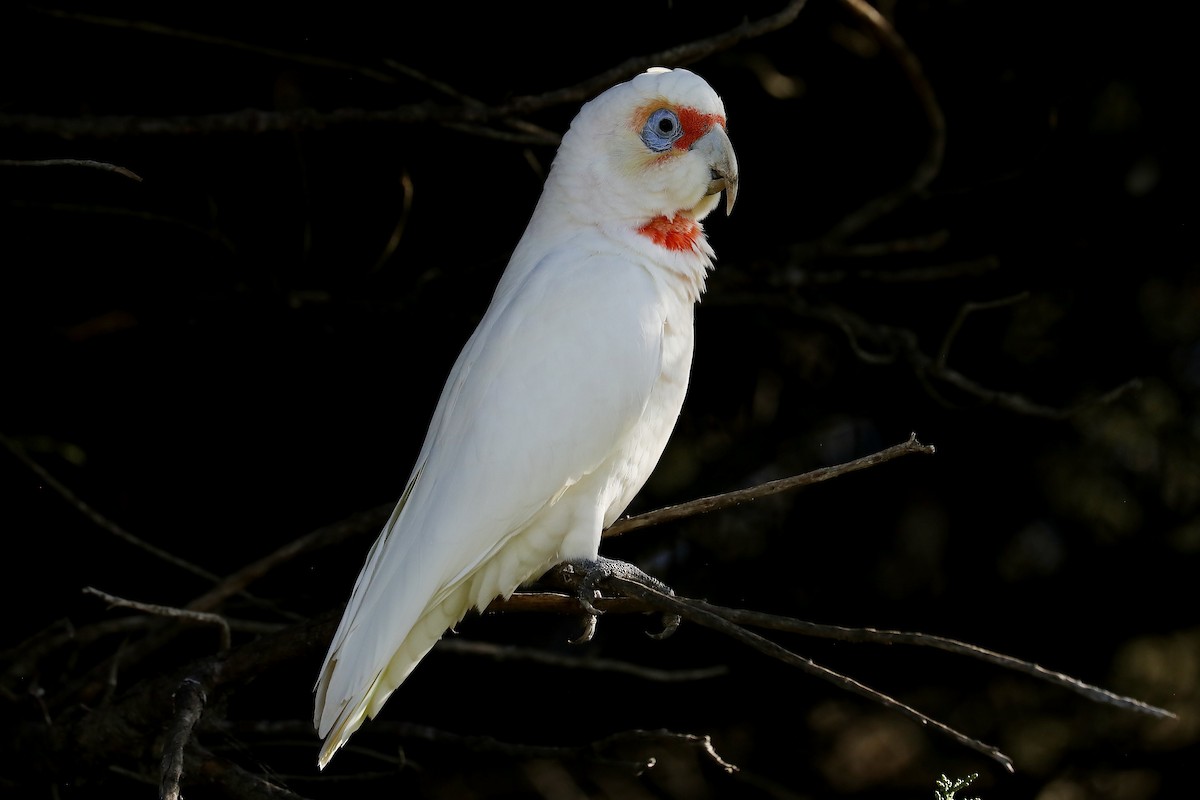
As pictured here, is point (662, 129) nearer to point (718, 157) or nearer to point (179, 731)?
point (718, 157)

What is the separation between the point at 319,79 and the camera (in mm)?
2646

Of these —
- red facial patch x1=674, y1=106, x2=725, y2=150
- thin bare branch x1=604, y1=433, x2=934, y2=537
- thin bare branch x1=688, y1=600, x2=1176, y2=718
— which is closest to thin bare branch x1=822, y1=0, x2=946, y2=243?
red facial patch x1=674, y1=106, x2=725, y2=150

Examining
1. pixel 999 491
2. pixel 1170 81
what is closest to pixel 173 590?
pixel 999 491

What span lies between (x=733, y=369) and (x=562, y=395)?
1.20m

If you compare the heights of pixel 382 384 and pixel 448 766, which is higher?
pixel 382 384

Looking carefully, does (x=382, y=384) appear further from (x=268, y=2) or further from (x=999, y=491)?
(x=999, y=491)

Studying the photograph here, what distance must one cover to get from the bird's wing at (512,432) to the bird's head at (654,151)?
0.45 ft

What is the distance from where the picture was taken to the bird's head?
196 centimetres

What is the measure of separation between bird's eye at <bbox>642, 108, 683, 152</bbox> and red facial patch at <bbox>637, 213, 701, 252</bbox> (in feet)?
0.40

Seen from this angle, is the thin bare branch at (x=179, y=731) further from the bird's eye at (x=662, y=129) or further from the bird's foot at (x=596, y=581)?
the bird's eye at (x=662, y=129)

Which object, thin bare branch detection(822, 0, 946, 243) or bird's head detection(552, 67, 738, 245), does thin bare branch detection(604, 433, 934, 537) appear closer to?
bird's head detection(552, 67, 738, 245)

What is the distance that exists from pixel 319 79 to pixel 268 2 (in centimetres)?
19

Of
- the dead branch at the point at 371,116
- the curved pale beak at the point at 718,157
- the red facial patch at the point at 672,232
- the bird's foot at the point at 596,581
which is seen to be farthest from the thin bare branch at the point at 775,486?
the dead branch at the point at 371,116

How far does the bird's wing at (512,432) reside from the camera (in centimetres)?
174
